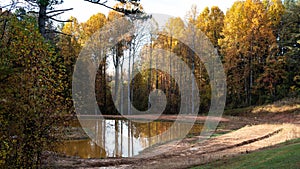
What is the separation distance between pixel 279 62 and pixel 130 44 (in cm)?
1493

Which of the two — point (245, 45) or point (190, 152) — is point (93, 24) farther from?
point (190, 152)

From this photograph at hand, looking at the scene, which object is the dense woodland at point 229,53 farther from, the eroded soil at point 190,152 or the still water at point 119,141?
the eroded soil at point 190,152

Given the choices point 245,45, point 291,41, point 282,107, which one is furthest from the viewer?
point 291,41

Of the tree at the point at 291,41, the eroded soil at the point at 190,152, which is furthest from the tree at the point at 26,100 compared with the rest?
the tree at the point at 291,41

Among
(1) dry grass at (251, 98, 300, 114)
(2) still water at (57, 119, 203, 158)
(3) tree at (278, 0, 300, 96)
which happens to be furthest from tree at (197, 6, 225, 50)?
(2) still water at (57, 119, 203, 158)

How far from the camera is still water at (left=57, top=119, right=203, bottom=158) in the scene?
13.2m

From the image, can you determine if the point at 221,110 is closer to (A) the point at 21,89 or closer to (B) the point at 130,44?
(B) the point at 130,44

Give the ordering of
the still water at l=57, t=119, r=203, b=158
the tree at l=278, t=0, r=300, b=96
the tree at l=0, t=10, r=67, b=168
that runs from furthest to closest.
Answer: the tree at l=278, t=0, r=300, b=96
the still water at l=57, t=119, r=203, b=158
the tree at l=0, t=10, r=67, b=168

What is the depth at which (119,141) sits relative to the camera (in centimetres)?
1648

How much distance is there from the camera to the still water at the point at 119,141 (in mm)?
13211

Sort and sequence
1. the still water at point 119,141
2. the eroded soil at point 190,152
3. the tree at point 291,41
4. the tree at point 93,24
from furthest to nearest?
the tree at point 93,24 < the tree at point 291,41 < the still water at point 119,141 < the eroded soil at point 190,152

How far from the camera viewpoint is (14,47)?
483 cm

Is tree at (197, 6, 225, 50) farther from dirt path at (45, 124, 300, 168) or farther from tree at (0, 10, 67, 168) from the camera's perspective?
tree at (0, 10, 67, 168)

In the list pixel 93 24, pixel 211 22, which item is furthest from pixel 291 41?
pixel 93 24
